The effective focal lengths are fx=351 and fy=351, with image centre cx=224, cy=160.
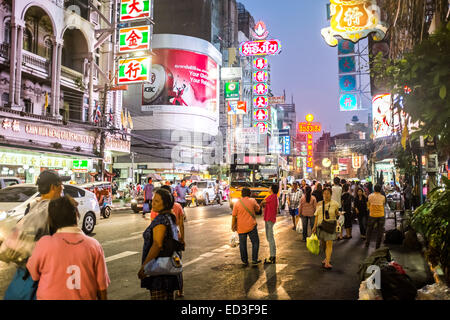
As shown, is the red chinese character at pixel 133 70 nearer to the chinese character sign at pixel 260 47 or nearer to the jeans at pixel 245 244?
the jeans at pixel 245 244

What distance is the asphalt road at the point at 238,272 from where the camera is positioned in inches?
236

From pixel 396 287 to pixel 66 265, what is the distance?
422cm

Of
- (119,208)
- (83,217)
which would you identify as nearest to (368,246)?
(83,217)

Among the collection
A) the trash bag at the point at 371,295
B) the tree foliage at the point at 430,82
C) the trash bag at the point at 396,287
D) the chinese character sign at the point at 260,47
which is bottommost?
the trash bag at the point at 371,295

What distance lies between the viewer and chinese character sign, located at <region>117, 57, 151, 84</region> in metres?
27.7

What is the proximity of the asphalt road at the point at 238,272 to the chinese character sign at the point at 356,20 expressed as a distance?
649 centimetres

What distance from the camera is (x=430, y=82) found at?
379 cm

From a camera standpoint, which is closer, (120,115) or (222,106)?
(120,115)

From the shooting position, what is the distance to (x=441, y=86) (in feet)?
11.5

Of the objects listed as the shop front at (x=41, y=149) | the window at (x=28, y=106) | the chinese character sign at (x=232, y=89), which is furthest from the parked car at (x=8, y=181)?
the chinese character sign at (x=232, y=89)

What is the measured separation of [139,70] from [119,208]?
10.9 meters

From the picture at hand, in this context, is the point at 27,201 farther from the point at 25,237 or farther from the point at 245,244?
the point at 25,237

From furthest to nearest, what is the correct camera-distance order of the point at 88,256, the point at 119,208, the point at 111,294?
1. the point at 119,208
2. the point at 111,294
3. the point at 88,256
